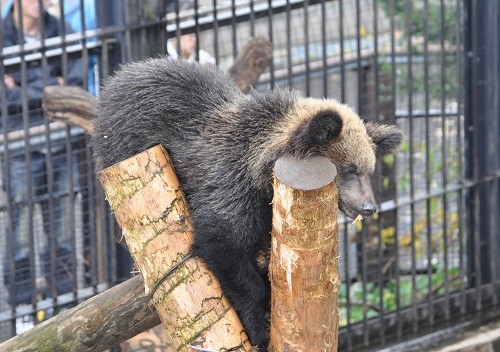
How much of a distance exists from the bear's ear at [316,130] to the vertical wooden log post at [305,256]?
1.38 ft

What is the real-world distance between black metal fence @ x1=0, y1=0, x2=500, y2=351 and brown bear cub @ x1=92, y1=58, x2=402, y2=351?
1.04m

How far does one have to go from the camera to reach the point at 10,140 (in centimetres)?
595

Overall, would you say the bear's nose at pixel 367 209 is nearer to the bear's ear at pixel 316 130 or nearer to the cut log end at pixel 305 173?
the bear's ear at pixel 316 130

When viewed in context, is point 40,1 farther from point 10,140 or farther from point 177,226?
point 177,226

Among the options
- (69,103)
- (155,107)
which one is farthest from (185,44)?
(155,107)

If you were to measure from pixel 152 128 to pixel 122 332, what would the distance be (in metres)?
0.85

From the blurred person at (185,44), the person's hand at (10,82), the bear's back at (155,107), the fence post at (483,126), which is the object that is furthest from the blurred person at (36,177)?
the fence post at (483,126)

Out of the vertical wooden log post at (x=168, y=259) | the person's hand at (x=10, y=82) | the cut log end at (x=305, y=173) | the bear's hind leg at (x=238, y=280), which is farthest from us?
the person's hand at (x=10, y=82)

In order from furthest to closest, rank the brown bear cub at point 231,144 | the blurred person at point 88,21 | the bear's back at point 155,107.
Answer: the blurred person at point 88,21 < the bear's back at point 155,107 < the brown bear cub at point 231,144

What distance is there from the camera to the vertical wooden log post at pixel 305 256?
3121mm

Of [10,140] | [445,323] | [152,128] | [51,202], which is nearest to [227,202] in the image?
[152,128]

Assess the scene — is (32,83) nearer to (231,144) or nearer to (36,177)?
(36,177)

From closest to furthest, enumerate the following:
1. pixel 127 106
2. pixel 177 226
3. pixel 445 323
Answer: pixel 177 226 → pixel 127 106 → pixel 445 323

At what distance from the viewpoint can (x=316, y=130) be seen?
374 cm
